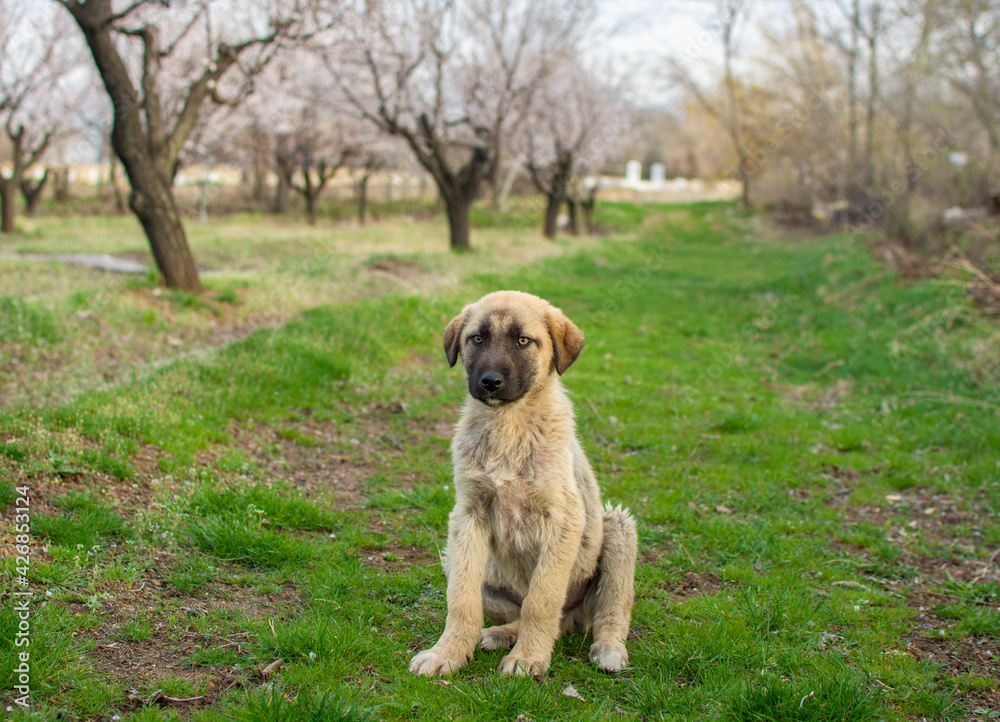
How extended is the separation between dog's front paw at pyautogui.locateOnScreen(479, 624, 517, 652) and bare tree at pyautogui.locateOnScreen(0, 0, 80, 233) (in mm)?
25840

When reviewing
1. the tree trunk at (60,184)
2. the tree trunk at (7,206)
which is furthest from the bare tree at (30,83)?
the tree trunk at (60,184)

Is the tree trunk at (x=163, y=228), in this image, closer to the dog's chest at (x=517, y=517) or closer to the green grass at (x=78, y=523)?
the green grass at (x=78, y=523)

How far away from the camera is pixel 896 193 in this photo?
21.5 meters

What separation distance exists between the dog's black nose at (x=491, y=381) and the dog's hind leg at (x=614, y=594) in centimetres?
118

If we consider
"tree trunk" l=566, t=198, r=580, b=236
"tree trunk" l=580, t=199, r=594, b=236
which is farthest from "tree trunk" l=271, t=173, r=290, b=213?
"tree trunk" l=580, t=199, r=594, b=236

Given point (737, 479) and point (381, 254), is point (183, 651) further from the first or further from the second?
point (381, 254)

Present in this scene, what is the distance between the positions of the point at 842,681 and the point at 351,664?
2513 mm

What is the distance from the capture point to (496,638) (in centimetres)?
432

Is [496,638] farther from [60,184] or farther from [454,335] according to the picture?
[60,184]

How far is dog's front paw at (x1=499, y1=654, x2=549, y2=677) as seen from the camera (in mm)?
3912

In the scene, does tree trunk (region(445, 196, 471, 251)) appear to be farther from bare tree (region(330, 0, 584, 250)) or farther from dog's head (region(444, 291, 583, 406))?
dog's head (region(444, 291, 583, 406))

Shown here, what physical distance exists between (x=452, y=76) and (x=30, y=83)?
1417cm

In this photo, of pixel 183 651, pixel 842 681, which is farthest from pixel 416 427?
pixel 842 681

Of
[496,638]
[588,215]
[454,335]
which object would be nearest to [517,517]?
[496,638]
